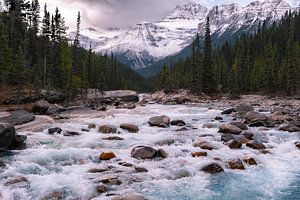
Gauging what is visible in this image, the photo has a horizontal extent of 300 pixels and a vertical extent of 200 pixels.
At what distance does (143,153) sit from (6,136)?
8.35 meters

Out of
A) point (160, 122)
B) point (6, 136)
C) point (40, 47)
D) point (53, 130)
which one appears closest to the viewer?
point (6, 136)

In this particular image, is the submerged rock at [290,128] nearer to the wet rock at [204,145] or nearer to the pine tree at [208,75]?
the wet rock at [204,145]

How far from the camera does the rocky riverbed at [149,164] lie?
14.7 m

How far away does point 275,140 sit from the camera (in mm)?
25125

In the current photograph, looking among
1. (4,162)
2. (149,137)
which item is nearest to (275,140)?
(149,137)

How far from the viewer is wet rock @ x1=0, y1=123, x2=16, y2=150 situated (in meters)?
20.5

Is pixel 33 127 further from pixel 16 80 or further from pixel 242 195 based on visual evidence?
pixel 16 80

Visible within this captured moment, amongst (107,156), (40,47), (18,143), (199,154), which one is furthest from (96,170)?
(40,47)

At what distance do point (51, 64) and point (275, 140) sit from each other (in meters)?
55.1

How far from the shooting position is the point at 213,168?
58.3 ft

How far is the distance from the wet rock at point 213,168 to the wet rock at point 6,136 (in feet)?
38.4

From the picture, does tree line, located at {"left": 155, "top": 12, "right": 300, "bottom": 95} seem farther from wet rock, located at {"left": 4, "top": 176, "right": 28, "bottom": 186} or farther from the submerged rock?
Answer: wet rock, located at {"left": 4, "top": 176, "right": 28, "bottom": 186}

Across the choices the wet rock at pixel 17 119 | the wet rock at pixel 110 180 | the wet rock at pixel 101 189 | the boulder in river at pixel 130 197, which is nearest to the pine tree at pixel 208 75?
the wet rock at pixel 17 119

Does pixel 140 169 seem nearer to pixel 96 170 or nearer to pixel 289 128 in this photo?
pixel 96 170
